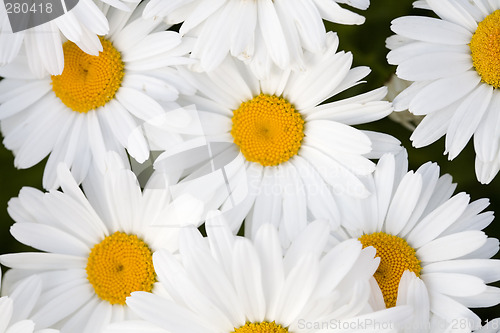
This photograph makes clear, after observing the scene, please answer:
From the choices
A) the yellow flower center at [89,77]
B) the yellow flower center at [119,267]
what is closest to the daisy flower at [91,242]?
the yellow flower center at [119,267]

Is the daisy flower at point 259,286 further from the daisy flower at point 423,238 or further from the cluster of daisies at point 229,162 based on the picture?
the daisy flower at point 423,238

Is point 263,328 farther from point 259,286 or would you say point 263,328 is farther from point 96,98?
point 96,98

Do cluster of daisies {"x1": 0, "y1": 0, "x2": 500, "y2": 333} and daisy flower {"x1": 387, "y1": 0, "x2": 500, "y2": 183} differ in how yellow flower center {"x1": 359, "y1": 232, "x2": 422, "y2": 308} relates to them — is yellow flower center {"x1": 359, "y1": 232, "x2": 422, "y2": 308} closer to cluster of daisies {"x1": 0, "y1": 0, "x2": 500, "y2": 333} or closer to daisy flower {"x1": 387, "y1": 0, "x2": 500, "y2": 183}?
cluster of daisies {"x1": 0, "y1": 0, "x2": 500, "y2": 333}

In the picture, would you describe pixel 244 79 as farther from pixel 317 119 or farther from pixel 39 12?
pixel 39 12

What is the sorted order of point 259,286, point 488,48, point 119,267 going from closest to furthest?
1. point 259,286
2. point 488,48
3. point 119,267

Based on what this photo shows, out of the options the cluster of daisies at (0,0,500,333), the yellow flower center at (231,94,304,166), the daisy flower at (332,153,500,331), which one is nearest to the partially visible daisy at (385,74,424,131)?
the cluster of daisies at (0,0,500,333)

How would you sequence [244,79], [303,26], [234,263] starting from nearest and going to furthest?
[234,263]
[303,26]
[244,79]

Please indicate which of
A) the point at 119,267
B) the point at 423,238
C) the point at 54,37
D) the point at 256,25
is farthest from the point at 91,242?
the point at 423,238

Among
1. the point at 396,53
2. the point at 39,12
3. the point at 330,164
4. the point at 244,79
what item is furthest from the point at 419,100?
the point at 39,12
